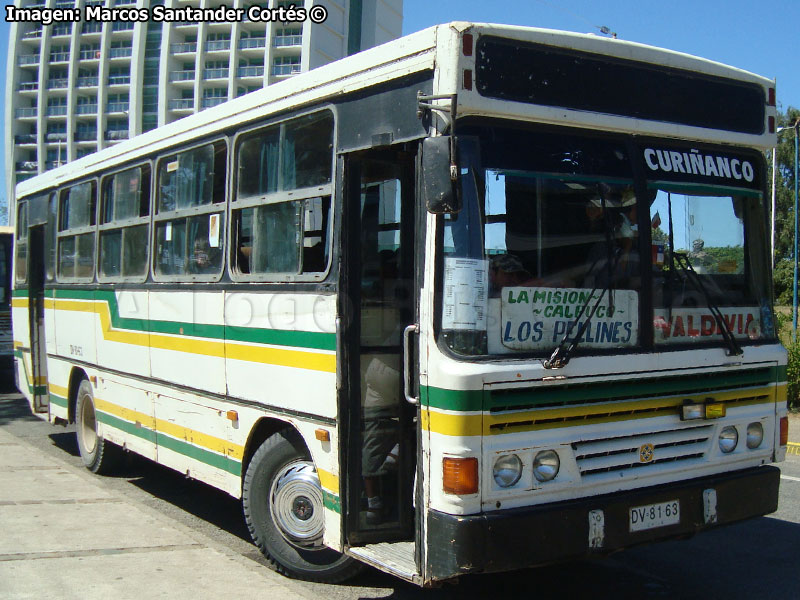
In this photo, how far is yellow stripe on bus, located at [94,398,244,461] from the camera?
6.23 metres

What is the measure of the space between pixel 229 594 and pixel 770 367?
11.5 feet

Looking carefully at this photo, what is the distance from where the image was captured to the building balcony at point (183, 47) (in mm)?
89844

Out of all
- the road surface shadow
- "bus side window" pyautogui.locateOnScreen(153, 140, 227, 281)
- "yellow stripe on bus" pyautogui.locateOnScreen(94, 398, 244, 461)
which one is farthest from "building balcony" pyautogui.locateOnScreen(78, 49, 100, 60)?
"bus side window" pyautogui.locateOnScreen(153, 140, 227, 281)

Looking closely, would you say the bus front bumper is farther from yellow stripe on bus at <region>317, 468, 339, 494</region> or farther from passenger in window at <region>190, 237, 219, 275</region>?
passenger in window at <region>190, 237, 219, 275</region>

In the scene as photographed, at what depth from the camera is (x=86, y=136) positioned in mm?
93750

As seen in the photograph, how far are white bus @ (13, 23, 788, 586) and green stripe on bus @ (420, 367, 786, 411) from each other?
0.5 inches

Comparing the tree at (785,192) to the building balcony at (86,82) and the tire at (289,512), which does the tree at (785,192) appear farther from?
the building balcony at (86,82)

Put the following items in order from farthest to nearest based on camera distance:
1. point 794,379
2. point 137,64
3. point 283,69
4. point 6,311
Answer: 1. point 137,64
2. point 283,69
3. point 6,311
4. point 794,379

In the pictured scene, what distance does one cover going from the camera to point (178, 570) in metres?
5.66

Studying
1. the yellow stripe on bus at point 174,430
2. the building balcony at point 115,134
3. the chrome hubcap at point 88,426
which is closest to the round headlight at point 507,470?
the yellow stripe on bus at point 174,430

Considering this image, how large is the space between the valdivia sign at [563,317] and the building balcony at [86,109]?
3820 inches

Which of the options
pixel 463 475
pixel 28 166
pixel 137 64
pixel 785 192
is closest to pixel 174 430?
pixel 463 475

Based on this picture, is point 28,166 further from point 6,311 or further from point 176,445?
point 176,445

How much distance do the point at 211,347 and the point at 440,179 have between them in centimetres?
296
